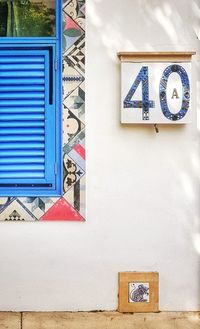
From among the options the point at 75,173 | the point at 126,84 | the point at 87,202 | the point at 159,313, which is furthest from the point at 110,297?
the point at 126,84

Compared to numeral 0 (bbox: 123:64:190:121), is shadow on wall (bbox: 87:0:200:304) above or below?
above

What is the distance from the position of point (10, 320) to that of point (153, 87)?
7.27 feet

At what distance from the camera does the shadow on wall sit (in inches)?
166

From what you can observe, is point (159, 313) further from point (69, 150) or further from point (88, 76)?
point (88, 76)

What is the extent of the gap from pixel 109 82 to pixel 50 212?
3.87 ft

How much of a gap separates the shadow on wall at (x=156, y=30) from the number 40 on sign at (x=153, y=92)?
0.15 metres

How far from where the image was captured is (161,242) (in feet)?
14.1

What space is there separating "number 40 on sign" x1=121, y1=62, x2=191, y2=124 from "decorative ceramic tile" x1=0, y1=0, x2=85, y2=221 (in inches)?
15.0

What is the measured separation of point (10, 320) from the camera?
4.18 metres

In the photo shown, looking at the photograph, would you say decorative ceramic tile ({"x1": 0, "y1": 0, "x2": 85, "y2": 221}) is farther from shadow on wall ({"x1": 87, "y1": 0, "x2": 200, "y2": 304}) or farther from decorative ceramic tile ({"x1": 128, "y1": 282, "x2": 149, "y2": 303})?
decorative ceramic tile ({"x1": 128, "y1": 282, "x2": 149, "y2": 303})

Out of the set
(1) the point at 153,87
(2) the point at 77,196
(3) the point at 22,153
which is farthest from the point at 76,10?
(2) the point at 77,196

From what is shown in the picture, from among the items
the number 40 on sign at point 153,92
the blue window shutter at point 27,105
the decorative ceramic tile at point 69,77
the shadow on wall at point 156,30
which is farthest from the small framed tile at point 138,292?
the decorative ceramic tile at point 69,77

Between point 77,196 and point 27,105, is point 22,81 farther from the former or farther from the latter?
point 77,196

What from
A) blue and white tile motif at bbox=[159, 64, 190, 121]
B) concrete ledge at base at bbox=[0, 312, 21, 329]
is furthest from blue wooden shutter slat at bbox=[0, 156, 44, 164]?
concrete ledge at base at bbox=[0, 312, 21, 329]
